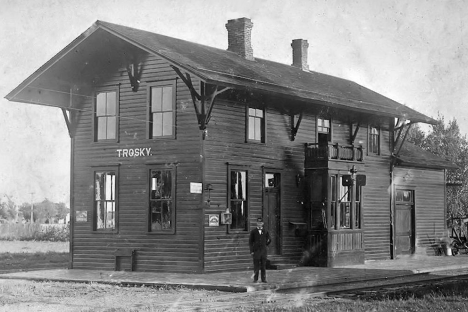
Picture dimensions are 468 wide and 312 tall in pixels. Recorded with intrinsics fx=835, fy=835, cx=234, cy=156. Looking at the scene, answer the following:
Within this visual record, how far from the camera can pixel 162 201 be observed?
83.1ft

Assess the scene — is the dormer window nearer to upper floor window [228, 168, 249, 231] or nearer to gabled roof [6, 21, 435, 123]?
gabled roof [6, 21, 435, 123]

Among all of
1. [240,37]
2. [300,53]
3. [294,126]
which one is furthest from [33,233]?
[294,126]

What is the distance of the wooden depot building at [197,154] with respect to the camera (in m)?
24.7

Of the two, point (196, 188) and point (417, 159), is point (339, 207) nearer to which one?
point (196, 188)

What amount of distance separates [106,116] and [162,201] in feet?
12.1

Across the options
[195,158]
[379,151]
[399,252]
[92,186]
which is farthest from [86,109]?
[399,252]

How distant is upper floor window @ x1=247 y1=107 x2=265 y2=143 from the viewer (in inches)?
1053

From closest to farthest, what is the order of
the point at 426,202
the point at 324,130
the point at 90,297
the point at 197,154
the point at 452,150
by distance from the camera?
the point at 90,297
the point at 197,154
the point at 324,130
the point at 426,202
the point at 452,150

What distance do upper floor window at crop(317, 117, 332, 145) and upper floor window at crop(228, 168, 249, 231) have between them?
4859 mm

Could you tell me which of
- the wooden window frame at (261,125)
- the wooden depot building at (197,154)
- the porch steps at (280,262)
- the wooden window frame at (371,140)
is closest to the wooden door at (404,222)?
the wooden window frame at (371,140)

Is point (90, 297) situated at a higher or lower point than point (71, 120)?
lower

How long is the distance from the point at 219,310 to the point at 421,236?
2203 cm

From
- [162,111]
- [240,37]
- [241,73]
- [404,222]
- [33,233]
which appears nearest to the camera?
[162,111]

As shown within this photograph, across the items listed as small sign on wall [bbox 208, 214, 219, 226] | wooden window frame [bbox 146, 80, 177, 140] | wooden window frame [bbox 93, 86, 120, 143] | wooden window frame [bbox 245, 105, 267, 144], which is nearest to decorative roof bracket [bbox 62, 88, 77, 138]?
wooden window frame [bbox 93, 86, 120, 143]
